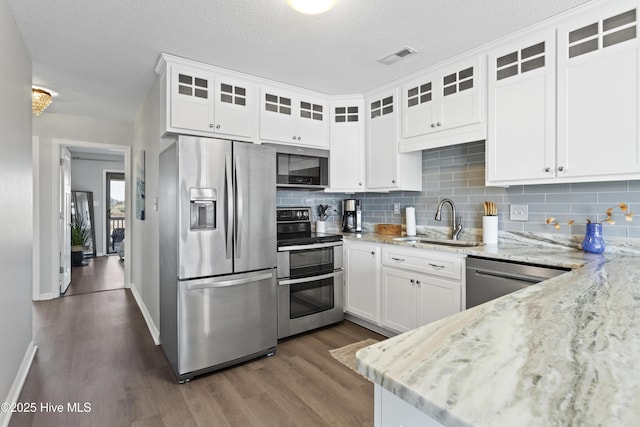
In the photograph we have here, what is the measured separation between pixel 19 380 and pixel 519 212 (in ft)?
12.6

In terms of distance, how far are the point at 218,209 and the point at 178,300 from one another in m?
0.70

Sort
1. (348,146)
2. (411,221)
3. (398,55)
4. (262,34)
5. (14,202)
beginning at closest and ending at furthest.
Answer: (14,202), (262,34), (398,55), (411,221), (348,146)

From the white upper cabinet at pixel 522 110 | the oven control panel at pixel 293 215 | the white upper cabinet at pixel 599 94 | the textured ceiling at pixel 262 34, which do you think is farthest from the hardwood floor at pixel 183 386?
the textured ceiling at pixel 262 34

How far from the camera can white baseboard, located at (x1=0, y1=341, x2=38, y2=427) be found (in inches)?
73.0

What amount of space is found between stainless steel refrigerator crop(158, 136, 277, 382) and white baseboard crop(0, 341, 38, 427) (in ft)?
2.92

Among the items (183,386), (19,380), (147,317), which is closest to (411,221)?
(183,386)

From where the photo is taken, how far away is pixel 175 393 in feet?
7.18

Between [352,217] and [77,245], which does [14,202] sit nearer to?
[352,217]

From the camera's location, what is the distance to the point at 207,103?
2.76 metres

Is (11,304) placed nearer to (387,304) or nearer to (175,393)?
(175,393)

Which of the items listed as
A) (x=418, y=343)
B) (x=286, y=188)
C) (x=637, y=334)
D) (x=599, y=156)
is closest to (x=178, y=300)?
(x=286, y=188)

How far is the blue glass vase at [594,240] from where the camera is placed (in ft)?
6.92

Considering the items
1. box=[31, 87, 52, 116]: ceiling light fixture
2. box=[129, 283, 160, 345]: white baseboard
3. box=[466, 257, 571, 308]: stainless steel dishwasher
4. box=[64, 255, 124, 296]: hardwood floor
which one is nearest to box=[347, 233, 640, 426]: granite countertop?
box=[466, 257, 571, 308]: stainless steel dishwasher

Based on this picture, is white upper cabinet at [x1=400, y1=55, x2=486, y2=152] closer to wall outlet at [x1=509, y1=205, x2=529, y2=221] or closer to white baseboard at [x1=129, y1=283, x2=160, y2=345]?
wall outlet at [x1=509, y1=205, x2=529, y2=221]
